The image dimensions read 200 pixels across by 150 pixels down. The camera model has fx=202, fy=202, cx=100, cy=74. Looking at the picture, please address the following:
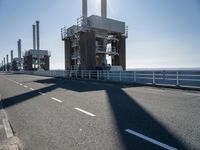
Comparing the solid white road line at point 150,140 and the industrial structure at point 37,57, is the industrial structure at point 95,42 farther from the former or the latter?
the industrial structure at point 37,57

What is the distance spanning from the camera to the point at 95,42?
103 ft

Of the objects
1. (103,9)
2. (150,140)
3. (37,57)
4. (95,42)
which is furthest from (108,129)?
(37,57)

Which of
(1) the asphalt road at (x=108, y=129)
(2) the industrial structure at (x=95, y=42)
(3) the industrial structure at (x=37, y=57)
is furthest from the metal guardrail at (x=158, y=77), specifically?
(3) the industrial structure at (x=37, y=57)

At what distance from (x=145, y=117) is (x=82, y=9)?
30.7 metres

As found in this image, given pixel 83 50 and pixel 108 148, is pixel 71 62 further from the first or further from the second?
pixel 108 148

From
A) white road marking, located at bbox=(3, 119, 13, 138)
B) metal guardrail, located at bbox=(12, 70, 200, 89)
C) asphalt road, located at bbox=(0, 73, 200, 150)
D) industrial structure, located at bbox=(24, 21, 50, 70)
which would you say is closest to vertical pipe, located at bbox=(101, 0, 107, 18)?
metal guardrail, located at bbox=(12, 70, 200, 89)

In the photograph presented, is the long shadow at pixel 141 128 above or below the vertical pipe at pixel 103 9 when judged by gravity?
below

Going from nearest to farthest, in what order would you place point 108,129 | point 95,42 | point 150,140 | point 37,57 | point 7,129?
point 150,140 < point 108,129 < point 7,129 < point 95,42 < point 37,57

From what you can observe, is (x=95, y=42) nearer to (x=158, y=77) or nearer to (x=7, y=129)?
(x=158, y=77)

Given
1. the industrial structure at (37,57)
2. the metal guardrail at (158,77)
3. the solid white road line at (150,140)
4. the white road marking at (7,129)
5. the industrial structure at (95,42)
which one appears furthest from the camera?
the industrial structure at (37,57)

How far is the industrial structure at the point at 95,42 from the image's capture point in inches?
1220

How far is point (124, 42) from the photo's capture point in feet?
119

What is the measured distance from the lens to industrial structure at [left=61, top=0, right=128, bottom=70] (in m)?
31.0

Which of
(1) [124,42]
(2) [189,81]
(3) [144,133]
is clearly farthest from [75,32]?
(3) [144,133]
